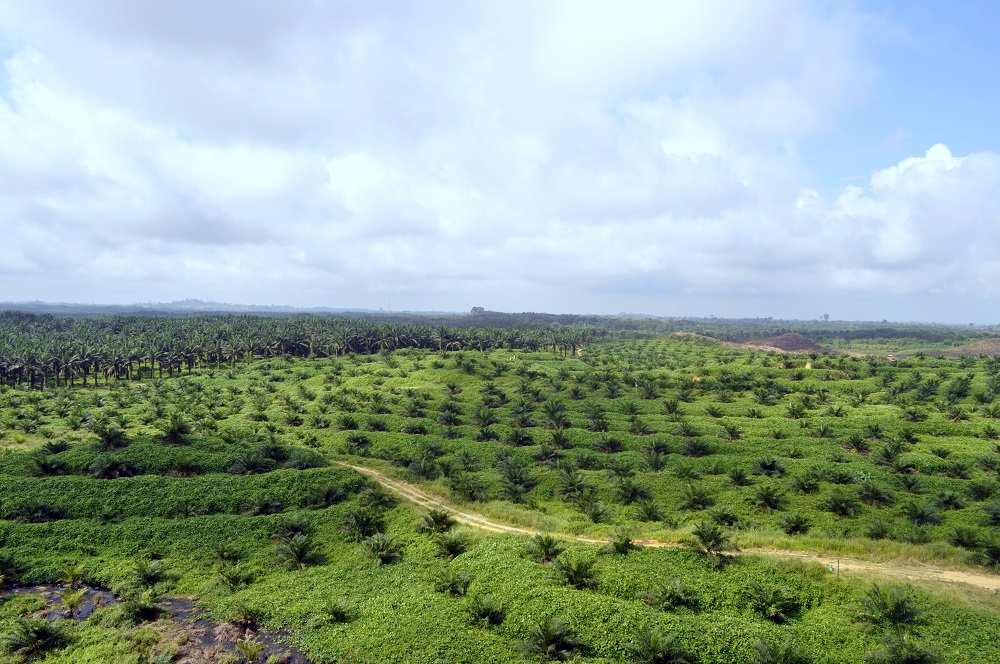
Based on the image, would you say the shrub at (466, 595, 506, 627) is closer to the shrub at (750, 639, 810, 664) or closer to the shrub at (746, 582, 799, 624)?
the shrub at (750, 639, 810, 664)

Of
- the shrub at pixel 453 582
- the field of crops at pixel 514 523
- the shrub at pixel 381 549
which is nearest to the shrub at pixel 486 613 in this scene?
the field of crops at pixel 514 523

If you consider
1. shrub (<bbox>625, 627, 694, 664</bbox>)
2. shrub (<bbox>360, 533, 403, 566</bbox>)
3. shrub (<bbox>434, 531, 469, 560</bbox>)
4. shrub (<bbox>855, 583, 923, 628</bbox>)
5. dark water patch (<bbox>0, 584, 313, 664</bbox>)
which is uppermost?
shrub (<bbox>855, 583, 923, 628</bbox>)

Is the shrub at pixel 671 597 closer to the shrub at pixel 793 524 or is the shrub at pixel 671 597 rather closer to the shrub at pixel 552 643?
the shrub at pixel 552 643

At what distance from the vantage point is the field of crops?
29.1 m

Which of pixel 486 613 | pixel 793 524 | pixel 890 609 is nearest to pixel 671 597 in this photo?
pixel 890 609

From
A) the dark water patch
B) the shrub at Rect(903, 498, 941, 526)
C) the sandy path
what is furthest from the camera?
the shrub at Rect(903, 498, 941, 526)

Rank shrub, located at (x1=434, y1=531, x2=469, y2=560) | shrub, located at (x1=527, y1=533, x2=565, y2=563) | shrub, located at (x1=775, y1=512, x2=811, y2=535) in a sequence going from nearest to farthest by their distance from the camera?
shrub, located at (x1=527, y1=533, x2=565, y2=563) < shrub, located at (x1=434, y1=531, x2=469, y2=560) < shrub, located at (x1=775, y1=512, x2=811, y2=535)

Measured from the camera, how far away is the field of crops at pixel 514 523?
29.1m

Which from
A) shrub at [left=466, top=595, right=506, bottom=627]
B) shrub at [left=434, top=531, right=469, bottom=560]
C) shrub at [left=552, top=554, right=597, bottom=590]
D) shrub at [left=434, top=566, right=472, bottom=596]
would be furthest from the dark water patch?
shrub at [left=552, top=554, right=597, bottom=590]

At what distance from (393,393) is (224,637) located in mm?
67635

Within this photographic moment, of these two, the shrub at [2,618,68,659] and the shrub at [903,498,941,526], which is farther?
the shrub at [903,498,941,526]

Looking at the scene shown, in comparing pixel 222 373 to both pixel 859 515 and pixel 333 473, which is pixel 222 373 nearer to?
pixel 333 473

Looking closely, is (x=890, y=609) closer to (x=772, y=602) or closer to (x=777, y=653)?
(x=772, y=602)

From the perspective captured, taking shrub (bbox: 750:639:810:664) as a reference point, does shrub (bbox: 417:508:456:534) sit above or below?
below
